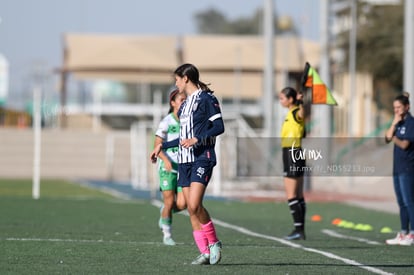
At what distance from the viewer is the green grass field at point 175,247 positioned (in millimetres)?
11766

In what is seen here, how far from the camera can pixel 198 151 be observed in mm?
12141

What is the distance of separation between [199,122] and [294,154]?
432cm

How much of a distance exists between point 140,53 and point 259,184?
36754 mm

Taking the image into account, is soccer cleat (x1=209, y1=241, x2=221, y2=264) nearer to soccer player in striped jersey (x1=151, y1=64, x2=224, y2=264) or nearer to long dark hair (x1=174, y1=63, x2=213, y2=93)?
soccer player in striped jersey (x1=151, y1=64, x2=224, y2=264)

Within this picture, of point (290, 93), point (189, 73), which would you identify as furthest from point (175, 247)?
point (290, 93)

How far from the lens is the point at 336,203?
2922cm

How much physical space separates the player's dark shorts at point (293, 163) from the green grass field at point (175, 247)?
38.3 inches

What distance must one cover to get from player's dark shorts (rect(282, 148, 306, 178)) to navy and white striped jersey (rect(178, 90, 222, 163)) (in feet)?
13.7

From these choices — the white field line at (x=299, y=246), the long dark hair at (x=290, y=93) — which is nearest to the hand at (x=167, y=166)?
the white field line at (x=299, y=246)

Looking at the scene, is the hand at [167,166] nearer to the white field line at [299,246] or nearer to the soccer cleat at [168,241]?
the soccer cleat at [168,241]

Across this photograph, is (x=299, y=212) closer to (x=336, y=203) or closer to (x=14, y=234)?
(x=14, y=234)

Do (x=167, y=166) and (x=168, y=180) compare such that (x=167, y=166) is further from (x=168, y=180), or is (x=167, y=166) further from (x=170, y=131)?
(x=170, y=131)

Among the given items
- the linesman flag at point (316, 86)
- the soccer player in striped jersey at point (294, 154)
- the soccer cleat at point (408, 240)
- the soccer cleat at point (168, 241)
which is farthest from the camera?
the linesman flag at point (316, 86)

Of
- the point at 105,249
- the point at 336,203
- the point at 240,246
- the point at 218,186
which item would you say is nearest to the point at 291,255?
the point at 240,246
